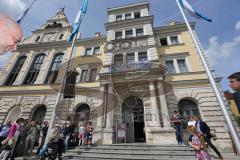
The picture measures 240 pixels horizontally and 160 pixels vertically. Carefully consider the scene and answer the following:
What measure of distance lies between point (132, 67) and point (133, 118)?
16.5ft

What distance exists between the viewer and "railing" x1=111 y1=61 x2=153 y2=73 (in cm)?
1410

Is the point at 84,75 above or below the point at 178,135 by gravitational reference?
above

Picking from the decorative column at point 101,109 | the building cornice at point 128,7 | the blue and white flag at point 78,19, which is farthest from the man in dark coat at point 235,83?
the building cornice at point 128,7

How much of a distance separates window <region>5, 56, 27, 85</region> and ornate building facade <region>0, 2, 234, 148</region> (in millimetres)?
50

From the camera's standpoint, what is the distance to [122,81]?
13859mm

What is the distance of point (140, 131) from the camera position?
44.7 ft

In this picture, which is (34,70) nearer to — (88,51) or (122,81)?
(88,51)

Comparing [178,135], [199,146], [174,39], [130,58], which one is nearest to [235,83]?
[199,146]

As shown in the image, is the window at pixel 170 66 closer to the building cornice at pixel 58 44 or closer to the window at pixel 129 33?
the window at pixel 129 33

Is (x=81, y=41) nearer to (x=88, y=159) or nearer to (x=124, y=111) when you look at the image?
(x=124, y=111)

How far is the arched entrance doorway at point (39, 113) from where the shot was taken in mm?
15575

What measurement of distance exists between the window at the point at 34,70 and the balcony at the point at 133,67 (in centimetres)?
1057

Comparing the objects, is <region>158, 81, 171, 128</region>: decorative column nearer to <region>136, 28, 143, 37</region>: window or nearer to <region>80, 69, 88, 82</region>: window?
<region>136, 28, 143, 37</region>: window

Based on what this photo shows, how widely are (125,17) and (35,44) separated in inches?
537
